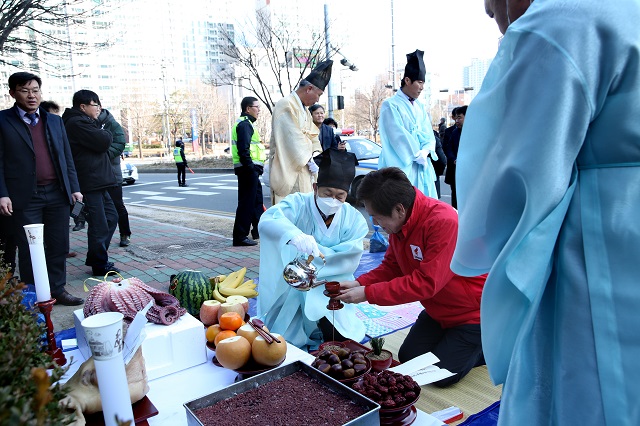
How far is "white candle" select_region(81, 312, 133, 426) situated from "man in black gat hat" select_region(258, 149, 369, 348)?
161cm

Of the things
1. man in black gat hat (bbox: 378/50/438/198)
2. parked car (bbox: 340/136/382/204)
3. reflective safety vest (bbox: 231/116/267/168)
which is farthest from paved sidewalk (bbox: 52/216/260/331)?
parked car (bbox: 340/136/382/204)

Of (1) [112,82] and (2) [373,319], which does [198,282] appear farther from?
(1) [112,82]

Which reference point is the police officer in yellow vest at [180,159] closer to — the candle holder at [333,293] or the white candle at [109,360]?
the candle holder at [333,293]

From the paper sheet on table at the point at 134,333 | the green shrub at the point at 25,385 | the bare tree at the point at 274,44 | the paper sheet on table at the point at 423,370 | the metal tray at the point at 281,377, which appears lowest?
the paper sheet on table at the point at 423,370

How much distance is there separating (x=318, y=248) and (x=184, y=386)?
1226 millimetres

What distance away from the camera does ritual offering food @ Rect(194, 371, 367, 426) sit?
4.56 feet

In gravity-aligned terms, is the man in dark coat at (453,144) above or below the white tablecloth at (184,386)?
above

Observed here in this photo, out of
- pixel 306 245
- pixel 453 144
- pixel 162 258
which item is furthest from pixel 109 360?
pixel 453 144

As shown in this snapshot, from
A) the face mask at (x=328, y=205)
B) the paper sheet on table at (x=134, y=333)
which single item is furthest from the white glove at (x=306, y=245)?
the paper sheet on table at (x=134, y=333)

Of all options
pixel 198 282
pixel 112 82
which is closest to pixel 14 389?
pixel 198 282

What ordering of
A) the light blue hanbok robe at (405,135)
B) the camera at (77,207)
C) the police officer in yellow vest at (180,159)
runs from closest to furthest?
the camera at (77,207)
the light blue hanbok robe at (405,135)
the police officer in yellow vest at (180,159)

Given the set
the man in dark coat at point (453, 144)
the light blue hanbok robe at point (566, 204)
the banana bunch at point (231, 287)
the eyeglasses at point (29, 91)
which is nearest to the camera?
the light blue hanbok robe at point (566, 204)

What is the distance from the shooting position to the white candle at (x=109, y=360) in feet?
3.61

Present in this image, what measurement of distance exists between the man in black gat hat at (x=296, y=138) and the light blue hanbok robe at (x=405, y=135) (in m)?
0.74
